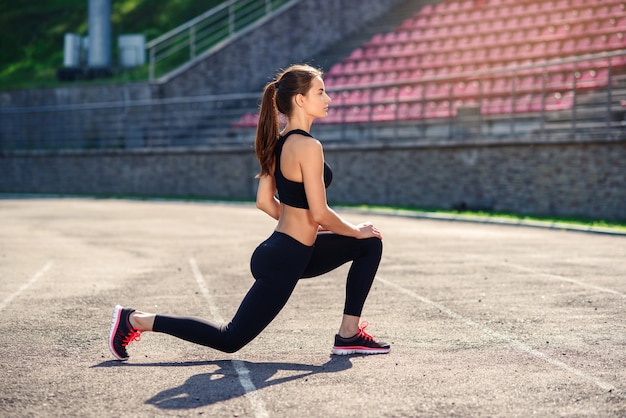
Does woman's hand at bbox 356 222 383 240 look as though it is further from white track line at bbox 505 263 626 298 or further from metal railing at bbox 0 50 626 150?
metal railing at bbox 0 50 626 150

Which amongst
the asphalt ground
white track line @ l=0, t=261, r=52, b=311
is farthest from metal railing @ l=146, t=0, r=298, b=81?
white track line @ l=0, t=261, r=52, b=311

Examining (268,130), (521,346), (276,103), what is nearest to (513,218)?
(521,346)

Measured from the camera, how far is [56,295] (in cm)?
977

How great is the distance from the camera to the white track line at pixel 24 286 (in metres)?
9.24

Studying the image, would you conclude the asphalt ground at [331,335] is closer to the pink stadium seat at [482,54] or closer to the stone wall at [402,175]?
the stone wall at [402,175]

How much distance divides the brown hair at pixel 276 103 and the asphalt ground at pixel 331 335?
4.81 ft

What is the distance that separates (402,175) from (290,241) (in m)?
A: 17.6

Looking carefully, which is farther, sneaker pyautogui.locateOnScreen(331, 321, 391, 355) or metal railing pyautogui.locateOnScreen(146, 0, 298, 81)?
metal railing pyautogui.locateOnScreen(146, 0, 298, 81)

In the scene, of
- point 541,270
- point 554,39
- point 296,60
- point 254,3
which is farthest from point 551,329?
point 254,3

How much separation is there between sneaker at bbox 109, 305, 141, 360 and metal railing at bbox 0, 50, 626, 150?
14021 millimetres

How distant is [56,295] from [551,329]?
518 cm

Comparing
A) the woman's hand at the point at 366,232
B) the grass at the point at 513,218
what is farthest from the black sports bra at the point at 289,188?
the grass at the point at 513,218

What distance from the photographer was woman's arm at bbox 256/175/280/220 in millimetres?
6477

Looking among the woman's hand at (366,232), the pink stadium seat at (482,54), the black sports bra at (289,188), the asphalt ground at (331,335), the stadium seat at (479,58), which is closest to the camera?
the asphalt ground at (331,335)
